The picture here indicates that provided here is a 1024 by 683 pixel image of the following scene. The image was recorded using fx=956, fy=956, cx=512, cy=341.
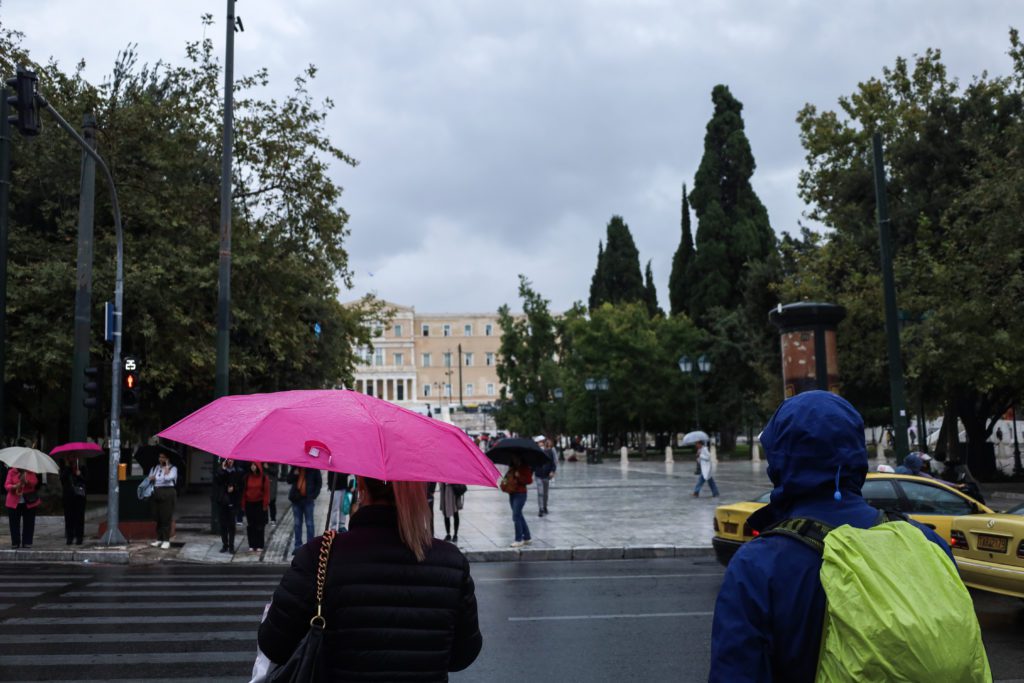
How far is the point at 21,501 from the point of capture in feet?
51.3

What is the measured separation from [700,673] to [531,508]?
16711 millimetres

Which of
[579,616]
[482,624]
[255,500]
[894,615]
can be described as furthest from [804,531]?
[255,500]

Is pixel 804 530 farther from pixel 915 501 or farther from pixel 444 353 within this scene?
pixel 444 353

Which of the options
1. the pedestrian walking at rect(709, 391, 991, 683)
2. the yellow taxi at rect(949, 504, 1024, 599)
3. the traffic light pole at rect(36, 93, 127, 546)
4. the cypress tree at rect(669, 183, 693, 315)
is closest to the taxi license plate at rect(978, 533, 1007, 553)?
the yellow taxi at rect(949, 504, 1024, 599)

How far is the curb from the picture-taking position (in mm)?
15219

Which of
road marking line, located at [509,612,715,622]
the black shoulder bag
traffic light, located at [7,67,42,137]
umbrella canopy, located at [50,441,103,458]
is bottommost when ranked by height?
road marking line, located at [509,612,715,622]

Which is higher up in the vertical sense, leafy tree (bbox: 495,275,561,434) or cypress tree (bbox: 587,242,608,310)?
cypress tree (bbox: 587,242,608,310)

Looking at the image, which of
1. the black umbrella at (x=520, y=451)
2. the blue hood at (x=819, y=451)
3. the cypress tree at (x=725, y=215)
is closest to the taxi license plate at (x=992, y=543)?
the blue hood at (x=819, y=451)

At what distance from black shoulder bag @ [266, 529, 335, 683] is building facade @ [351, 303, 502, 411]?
135m

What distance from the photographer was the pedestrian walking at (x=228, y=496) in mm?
15859

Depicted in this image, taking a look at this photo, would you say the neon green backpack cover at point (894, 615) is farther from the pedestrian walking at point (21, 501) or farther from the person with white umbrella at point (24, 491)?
the pedestrian walking at point (21, 501)

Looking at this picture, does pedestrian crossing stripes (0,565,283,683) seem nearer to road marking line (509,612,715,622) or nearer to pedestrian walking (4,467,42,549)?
pedestrian walking (4,467,42,549)

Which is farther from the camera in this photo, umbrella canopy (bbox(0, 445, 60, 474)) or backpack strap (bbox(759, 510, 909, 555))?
umbrella canopy (bbox(0, 445, 60, 474))

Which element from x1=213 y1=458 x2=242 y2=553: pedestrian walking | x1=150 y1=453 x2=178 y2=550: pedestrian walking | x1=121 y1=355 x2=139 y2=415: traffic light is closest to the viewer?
x1=213 y1=458 x2=242 y2=553: pedestrian walking
